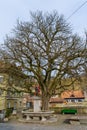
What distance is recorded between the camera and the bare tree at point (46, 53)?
2373 cm

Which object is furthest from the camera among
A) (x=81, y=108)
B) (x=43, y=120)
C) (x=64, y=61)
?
(x=81, y=108)

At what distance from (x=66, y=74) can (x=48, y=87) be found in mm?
2770

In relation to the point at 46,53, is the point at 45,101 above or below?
below

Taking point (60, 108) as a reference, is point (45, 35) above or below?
above

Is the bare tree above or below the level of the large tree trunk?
above

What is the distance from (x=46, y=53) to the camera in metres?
24.4

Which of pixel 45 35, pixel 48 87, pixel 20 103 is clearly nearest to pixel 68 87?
pixel 48 87

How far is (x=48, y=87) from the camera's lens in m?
25.0

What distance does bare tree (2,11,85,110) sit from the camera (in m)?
23.7

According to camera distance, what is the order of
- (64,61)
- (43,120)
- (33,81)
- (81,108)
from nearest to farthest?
(43,120) < (64,61) < (33,81) < (81,108)

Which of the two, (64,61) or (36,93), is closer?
(64,61)

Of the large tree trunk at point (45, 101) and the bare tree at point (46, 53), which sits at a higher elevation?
the bare tree at point (46, 53)

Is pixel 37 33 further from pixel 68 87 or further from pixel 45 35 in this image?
pixel 68 87

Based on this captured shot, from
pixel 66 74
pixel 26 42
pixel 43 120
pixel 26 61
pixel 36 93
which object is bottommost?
pixel 43 120
